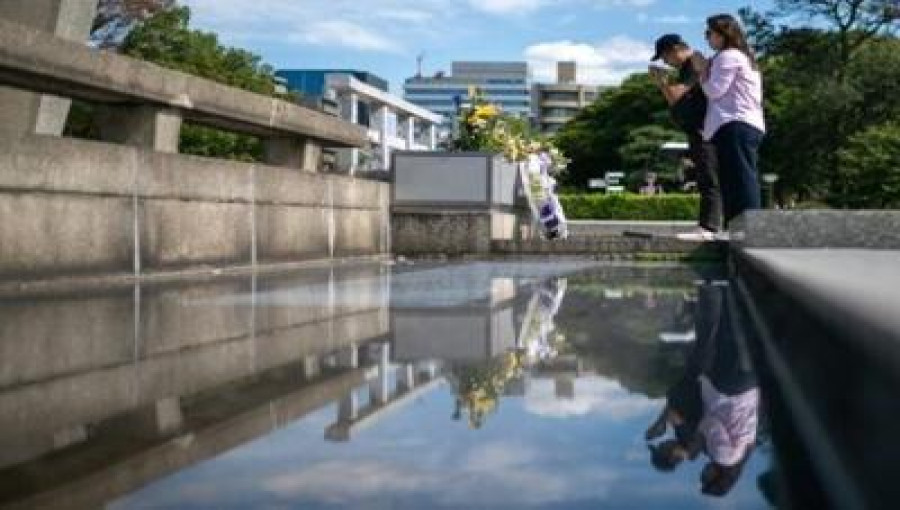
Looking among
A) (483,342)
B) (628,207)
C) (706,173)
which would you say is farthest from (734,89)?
(628,207)

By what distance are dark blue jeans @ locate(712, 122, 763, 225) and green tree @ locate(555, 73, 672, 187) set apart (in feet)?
270

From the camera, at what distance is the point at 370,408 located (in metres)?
3.35

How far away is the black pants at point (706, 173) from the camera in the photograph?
10297 mm

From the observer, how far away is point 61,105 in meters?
11.6

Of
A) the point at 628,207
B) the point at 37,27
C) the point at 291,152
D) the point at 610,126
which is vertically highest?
the point at 610,126

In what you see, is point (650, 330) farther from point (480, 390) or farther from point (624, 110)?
point (624, 110)

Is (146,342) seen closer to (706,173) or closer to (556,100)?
(706,173)

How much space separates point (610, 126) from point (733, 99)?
8893 cm

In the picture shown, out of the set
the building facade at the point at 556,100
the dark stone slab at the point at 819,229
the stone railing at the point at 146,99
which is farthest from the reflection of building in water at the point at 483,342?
the building facade at the point at 556,100

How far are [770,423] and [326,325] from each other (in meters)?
2.69

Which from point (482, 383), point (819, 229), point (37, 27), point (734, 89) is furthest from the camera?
point (37, 27)

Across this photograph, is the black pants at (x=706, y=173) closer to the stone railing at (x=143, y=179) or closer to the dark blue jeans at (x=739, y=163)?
the dark blue jeans at (x=739, y=163)

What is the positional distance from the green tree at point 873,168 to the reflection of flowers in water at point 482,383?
2049 inches

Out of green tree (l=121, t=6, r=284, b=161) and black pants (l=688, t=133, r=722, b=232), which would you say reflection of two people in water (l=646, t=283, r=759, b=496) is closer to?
black pants (l=688, t=133, r=722, b=232)
